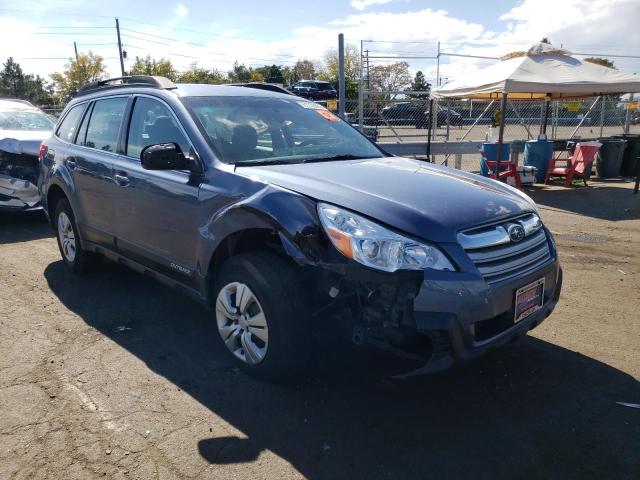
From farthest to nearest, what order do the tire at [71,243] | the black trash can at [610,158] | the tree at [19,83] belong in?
the tree at [19,83] → the black trash can at [610,158] → the tire at [71,243]

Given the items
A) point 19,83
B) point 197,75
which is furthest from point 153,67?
point 19,83

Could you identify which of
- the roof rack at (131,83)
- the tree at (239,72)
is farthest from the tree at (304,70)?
the roof rack at (131,83)

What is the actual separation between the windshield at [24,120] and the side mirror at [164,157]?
21.1 feet

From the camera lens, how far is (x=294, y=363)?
3.07 metres

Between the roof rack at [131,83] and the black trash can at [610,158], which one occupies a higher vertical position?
the roof rack at [131,83]

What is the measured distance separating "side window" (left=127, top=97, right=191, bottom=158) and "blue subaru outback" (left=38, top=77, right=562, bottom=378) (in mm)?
15

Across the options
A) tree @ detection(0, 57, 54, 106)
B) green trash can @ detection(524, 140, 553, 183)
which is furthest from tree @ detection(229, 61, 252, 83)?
green trash can @ detection(524, 140, 553, 183)

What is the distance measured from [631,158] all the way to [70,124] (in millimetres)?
12561

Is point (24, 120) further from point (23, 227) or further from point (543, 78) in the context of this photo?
point (543, 78)

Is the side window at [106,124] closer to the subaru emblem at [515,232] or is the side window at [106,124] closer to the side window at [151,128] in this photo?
the side window at [151,128]

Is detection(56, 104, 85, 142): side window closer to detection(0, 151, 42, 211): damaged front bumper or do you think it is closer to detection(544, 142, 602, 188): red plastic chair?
detection(0, 151, 42, 211): damaged front bumper

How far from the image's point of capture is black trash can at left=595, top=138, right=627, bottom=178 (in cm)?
1252

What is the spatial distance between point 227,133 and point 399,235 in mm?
1687

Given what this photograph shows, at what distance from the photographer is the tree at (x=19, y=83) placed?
67250 millimetres
